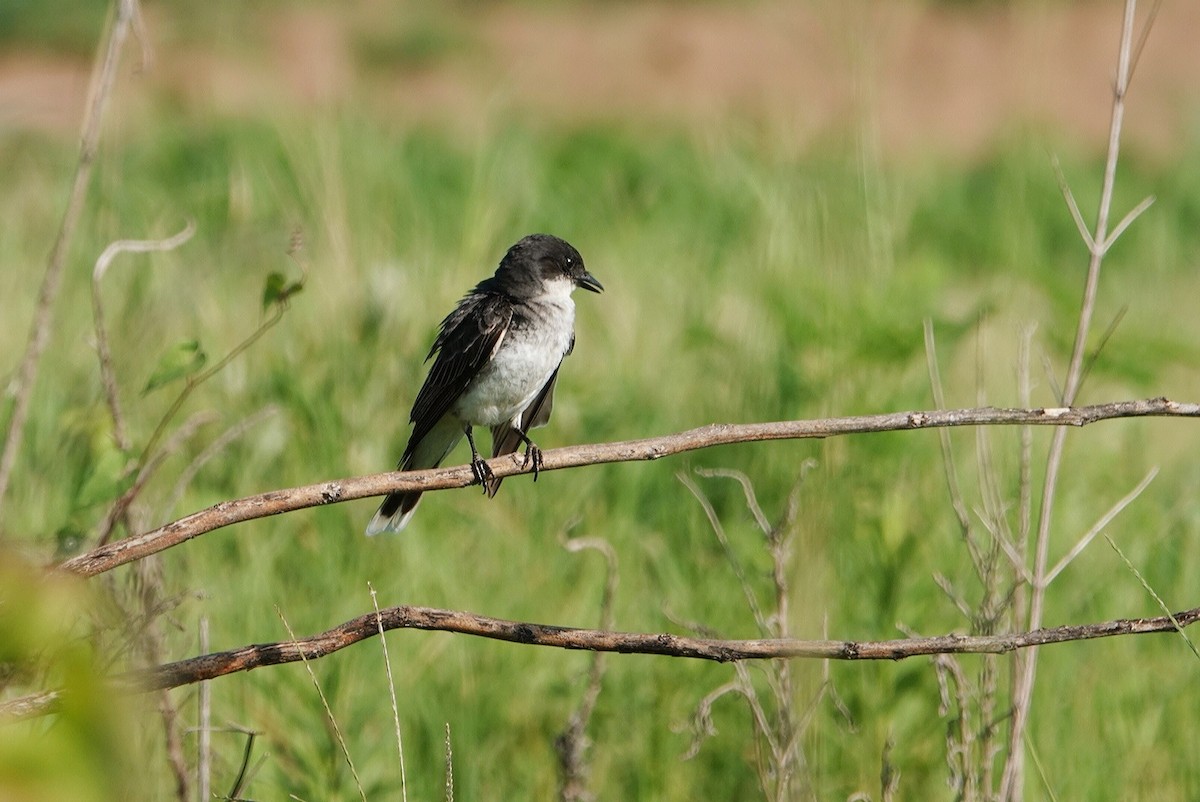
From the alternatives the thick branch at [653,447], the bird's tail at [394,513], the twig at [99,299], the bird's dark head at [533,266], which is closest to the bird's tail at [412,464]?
the bird's tail at [394,513]

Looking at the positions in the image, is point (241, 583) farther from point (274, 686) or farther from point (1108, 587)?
point (1108, 587)

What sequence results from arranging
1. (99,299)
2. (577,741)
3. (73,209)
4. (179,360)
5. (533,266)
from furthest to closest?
(533,266)
(577,741)
(99,299)
(179,360)
(73,209)

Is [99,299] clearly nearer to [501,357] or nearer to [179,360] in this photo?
[179,360]

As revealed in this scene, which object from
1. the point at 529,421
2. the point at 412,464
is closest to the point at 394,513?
the point at 412,464

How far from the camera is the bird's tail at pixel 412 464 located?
13.0 ft

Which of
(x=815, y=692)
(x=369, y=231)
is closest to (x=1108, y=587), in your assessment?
(x=815, y=692)

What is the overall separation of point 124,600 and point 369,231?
12.4 ft

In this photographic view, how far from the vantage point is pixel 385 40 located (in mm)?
16422

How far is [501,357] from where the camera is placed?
4168mm

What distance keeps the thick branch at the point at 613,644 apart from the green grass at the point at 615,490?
649 millimetres

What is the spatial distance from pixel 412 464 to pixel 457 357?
51 centimetres

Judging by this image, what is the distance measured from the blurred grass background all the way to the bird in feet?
1.10

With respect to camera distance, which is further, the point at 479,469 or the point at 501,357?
the point at 501,357

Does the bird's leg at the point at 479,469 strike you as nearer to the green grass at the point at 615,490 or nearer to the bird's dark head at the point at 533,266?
the green grass at the point at 615,490
